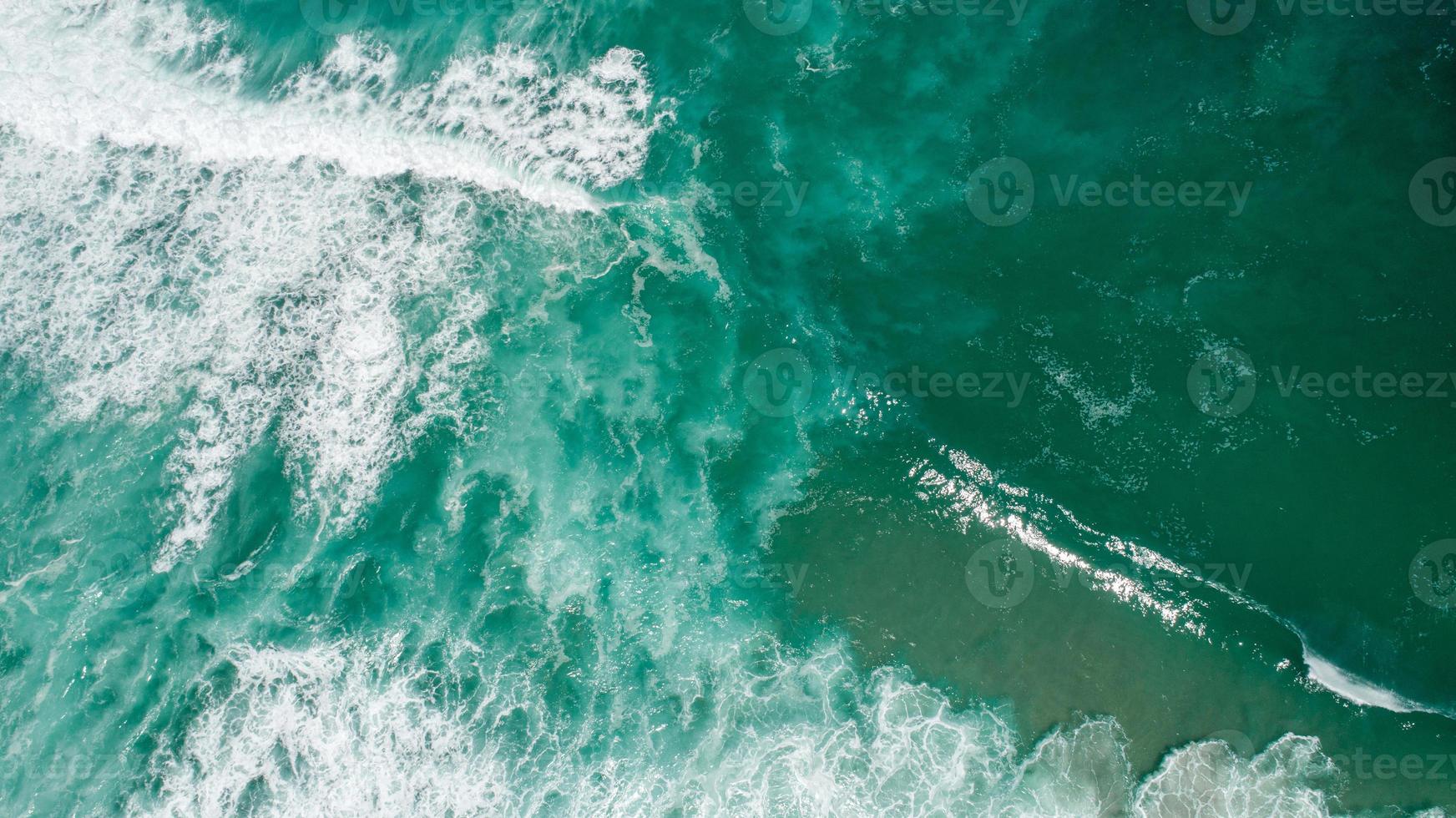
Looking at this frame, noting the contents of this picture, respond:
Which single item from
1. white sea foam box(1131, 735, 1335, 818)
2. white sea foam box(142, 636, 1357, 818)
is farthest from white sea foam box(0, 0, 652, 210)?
white sea foam box(1131, 735, 1335, 818)

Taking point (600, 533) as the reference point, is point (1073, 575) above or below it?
above

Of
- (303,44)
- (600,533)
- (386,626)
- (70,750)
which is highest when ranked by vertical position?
(303,44)

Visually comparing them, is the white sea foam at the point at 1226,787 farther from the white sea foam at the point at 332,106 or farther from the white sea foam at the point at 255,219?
the white sea foam at the point at 332,106

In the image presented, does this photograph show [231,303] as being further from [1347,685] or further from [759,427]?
[1347,685]

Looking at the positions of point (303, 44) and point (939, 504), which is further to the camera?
point (303, 44)

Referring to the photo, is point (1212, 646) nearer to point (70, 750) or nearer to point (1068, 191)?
point (1068, 191)

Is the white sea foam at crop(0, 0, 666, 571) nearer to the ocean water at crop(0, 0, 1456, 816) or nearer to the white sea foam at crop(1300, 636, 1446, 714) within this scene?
the ocean water at crop(0, 0, 1456, 816)

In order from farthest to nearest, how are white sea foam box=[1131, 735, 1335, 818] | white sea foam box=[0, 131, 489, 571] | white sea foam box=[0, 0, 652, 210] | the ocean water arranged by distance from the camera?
white sea foam box=[0, 0, 652, 210] → white sea foam box=[0, 131, 489, 571] → the ocean water → white sea foam box=[1131, 735, 1335, 818]

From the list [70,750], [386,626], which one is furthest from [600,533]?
[70,750]
